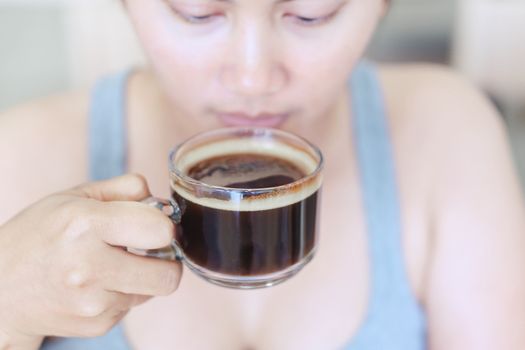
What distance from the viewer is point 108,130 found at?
1.25 m

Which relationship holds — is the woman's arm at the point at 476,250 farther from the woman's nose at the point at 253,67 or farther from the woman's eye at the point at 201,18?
the woman's eye at the point at 201,18

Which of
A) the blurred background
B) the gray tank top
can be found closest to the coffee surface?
the gray tank top

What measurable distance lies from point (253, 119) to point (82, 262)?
0.36 meters

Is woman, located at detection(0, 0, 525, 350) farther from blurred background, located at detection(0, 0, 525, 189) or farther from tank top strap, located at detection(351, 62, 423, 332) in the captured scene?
blurred background, located at detection(0, 0, 525, 189)

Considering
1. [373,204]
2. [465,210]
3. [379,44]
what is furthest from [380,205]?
[379,44]

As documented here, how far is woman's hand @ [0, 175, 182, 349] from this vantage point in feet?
2.67

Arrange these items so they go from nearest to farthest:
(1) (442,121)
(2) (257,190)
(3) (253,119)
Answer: (2) (257,190) < (3) (253,119) < (1) (442,121)

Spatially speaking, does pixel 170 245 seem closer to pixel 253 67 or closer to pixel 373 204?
pixel 253 67

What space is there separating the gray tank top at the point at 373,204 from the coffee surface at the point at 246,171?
30cm

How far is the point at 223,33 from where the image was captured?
37.0 inches

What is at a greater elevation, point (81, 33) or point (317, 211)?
point (317, 211)

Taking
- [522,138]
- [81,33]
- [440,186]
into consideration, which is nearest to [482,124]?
[440,186]

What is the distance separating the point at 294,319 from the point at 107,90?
55 centimetres

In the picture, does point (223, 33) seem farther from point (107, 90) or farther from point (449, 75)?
point (449, 75)
